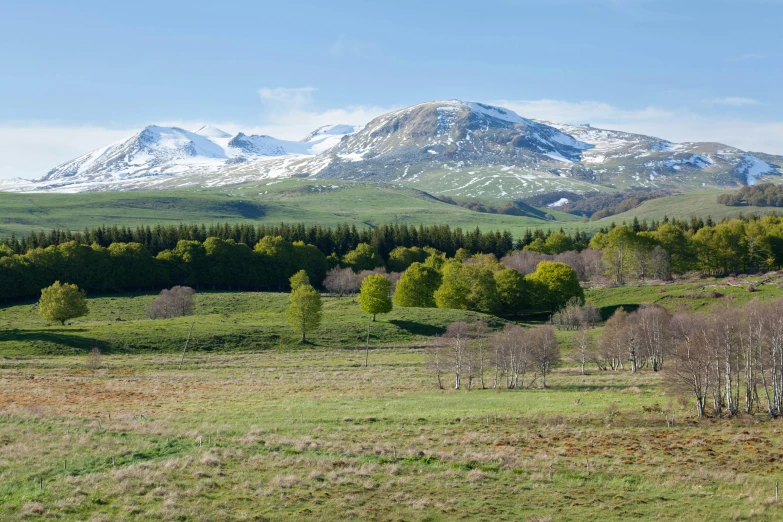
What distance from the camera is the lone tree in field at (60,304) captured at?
95.0 metres

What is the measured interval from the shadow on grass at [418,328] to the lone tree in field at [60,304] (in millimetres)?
45934

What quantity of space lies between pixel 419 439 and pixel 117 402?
80.4 feet

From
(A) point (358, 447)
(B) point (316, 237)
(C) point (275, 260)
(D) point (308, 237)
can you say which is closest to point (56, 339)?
(A) point (358, 447)

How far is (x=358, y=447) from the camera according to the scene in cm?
3366

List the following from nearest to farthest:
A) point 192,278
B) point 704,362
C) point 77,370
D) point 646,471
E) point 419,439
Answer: point 646,471 < point 419,439 < point 704,362 < point 77,370 < point 192,278

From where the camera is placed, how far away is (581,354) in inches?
2800

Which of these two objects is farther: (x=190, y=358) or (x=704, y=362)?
(x=190, y=358)

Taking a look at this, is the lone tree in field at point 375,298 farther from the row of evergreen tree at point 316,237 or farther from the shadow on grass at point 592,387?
the row of evergreen tree at point 316,237

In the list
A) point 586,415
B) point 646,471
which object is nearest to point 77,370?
point 586,415

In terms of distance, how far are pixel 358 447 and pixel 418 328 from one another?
63.3 m

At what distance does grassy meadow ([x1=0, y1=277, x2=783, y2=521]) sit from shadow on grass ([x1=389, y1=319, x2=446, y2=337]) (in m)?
23.0

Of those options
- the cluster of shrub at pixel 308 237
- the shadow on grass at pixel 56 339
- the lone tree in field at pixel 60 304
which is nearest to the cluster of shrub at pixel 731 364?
the shadow on grass at pixel 56 339

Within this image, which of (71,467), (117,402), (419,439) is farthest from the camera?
(117,402)

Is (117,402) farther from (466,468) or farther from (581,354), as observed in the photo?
(581,354)
